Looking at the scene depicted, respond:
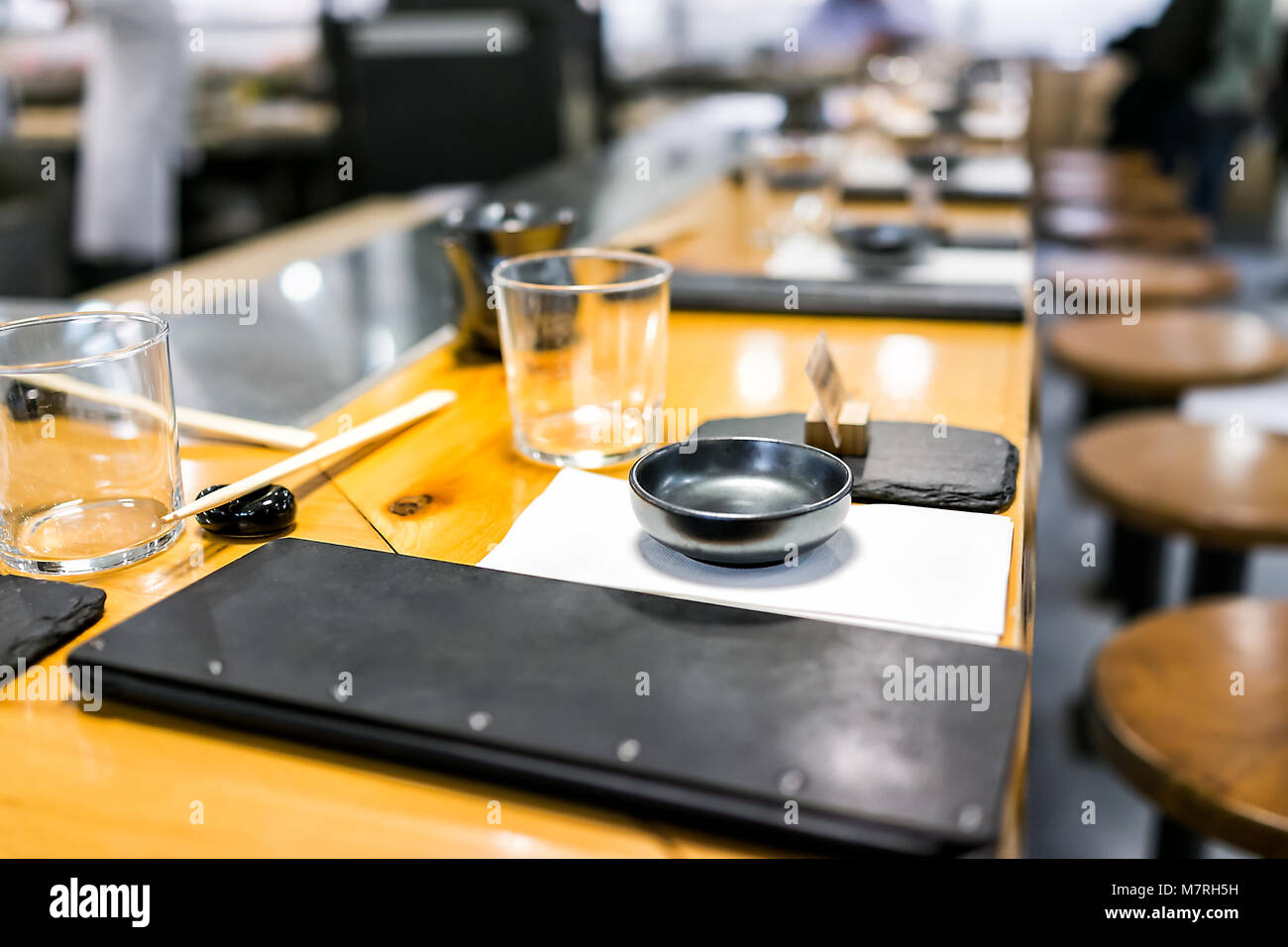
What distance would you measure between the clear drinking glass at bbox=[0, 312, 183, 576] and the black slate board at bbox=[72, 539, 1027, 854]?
0.46 feet

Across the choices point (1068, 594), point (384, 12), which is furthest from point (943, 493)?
point (384, 12)

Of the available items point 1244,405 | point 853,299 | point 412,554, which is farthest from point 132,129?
point 1244,405

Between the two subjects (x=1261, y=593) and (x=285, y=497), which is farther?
(x=1261, y=593)

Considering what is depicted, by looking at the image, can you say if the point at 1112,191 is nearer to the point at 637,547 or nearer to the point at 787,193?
the point at 787,193

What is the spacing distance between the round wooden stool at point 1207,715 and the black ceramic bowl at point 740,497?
0.57m

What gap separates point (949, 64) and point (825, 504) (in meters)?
6.63

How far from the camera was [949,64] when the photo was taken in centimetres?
662

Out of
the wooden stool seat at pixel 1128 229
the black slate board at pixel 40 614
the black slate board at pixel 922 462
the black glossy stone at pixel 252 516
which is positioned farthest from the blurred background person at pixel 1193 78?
the black slate board at pixel 40 614

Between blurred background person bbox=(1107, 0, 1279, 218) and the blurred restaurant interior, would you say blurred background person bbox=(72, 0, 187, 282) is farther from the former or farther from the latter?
blurred background person bbox=(1107, 0, 1279, 218)

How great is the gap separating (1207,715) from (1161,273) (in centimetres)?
213

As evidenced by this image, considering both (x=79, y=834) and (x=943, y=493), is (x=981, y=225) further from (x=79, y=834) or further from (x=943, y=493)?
(x=79, y=834)

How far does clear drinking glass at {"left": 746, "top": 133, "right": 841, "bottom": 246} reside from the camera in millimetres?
2000

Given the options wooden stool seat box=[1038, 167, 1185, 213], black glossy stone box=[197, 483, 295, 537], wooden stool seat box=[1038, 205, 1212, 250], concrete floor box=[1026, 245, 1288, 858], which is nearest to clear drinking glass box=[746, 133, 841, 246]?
concrete floor box=[1026, 245, 1288, 858]
